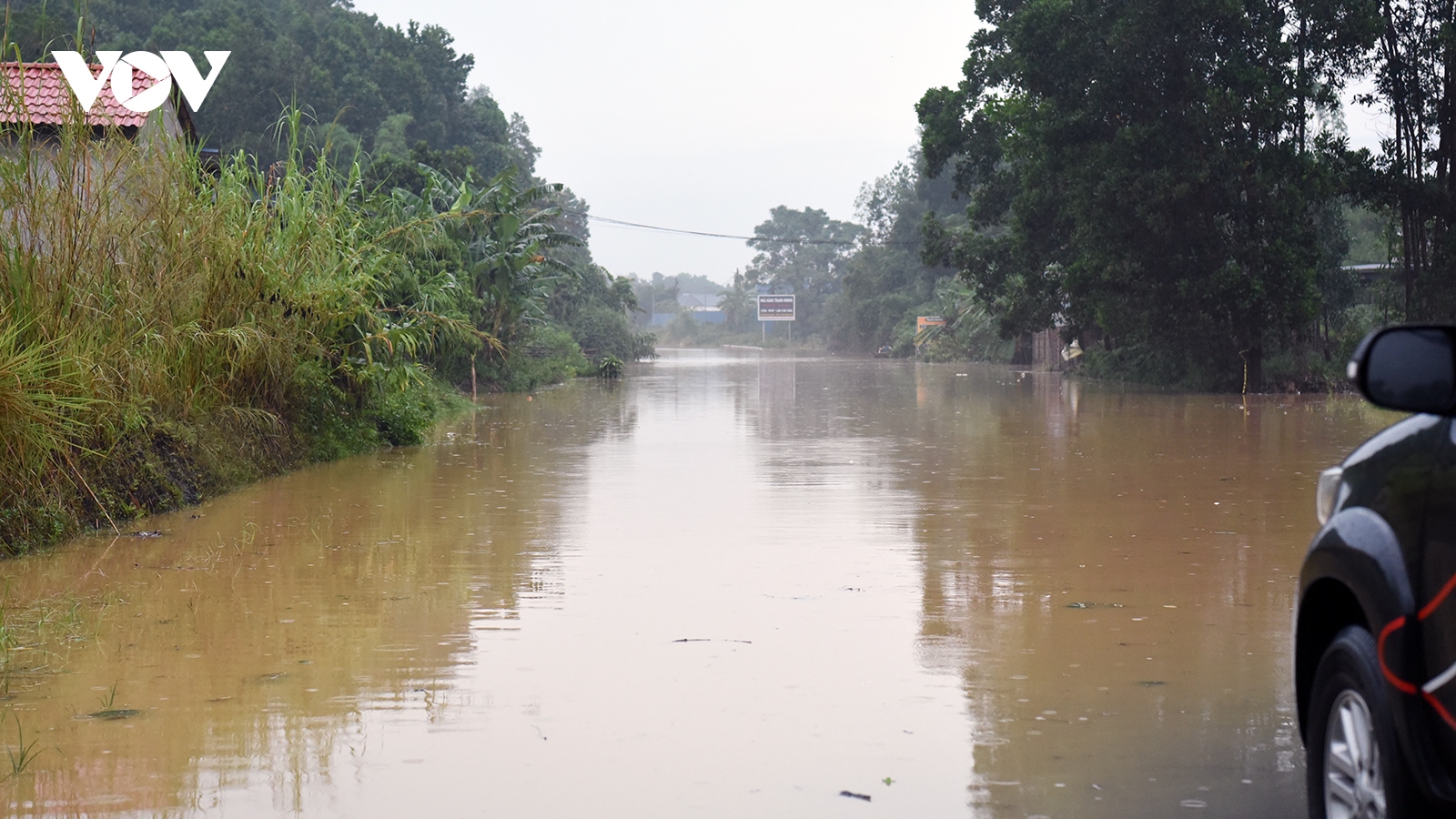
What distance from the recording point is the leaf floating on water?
520 cm

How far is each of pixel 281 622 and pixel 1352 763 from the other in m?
5.20

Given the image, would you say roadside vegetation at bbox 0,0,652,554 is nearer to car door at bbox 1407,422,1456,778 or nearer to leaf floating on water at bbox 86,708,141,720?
leaf floating on water at bbox 86,708,141,720

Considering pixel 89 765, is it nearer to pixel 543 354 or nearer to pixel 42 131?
pixel 42 131

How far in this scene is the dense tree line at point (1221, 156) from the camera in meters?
26.1

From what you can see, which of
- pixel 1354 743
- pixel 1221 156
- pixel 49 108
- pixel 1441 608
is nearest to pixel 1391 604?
pixel 1441 608

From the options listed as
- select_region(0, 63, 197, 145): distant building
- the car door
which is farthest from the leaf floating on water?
select_region(0, 63, 197, 145): distant building

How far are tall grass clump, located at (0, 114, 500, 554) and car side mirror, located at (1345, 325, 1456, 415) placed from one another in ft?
24.2

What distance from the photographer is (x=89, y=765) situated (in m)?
4.63

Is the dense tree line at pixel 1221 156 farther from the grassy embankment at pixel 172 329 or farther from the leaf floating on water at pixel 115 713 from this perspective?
the leaf floating on water at pixel 115 713

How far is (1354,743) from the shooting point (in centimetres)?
320

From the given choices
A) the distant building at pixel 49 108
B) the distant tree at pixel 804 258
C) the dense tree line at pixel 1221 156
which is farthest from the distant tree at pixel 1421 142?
the distant tree at pixel 804 258

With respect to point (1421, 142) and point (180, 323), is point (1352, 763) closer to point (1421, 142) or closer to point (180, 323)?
point (180, 323)

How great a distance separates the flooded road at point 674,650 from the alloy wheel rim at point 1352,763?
848mm

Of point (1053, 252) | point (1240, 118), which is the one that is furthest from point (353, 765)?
point (1053, 252)
